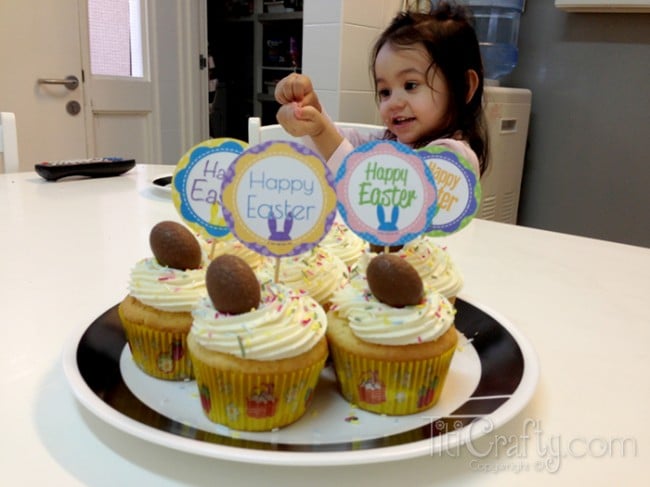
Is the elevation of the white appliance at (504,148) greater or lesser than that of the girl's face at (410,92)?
lesser

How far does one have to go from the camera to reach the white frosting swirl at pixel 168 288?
26.7 inches

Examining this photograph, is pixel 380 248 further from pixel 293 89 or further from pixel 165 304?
pixel 293 89

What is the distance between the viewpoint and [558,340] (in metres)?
0.80

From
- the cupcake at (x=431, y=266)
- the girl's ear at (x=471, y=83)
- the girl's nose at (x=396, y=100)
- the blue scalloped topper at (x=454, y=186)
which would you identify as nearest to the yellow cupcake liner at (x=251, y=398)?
the cupcake at (x=431, y=266)

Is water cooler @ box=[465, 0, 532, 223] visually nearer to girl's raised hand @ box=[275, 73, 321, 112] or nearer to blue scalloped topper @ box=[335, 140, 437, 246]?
girl's raised hand @ box=[275, 73, 321, 112]

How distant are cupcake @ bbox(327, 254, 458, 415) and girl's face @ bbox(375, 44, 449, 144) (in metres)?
0.95

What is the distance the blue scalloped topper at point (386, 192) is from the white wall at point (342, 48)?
6.43ft

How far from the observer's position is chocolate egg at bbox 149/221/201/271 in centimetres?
69

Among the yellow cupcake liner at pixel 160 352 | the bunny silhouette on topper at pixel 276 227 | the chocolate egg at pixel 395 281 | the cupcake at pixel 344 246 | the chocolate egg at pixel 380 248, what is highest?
the bunny silhouette on topper at pixel 276 227

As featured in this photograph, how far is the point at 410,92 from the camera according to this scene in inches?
58.6

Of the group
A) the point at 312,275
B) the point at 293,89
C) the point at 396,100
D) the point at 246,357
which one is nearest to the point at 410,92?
the point at 396,100

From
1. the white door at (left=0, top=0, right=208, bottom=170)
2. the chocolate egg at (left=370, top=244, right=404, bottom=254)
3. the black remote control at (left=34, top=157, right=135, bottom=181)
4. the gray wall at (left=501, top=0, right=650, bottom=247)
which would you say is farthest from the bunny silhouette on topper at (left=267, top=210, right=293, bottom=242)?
the white door at (left=0, top=0, right=208, bottom=170)

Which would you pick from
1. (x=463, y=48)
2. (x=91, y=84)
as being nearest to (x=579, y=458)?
(x=463, y=48)

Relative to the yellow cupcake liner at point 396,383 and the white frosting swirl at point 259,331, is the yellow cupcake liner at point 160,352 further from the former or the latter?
the yellow cupcake liner at point 396,383
